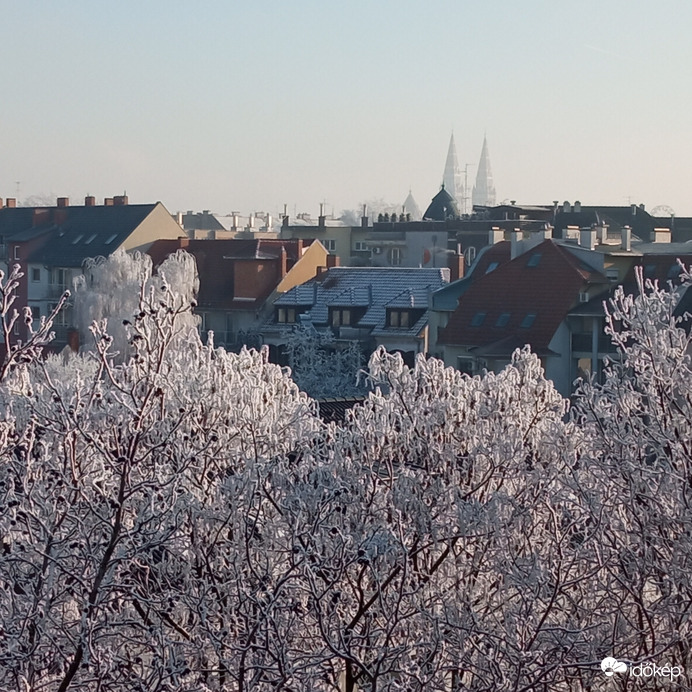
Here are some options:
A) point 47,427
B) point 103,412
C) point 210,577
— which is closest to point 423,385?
point 103,412

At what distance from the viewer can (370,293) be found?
53.7m

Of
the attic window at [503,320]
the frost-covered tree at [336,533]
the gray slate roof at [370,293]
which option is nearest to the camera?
the frost-covered tree at [336,533]

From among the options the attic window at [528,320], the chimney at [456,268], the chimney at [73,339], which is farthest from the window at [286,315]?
the attic window at [528,320]

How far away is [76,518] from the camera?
9.77 meters

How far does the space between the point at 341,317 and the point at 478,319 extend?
787 cm

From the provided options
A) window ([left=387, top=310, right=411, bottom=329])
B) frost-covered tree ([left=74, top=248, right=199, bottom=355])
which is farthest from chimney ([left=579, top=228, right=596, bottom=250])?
frost-covered tree ([left=74, top=248, right=199, bottom=355])

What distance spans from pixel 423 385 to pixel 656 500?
663cm

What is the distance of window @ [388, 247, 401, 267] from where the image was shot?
7712 centimetres

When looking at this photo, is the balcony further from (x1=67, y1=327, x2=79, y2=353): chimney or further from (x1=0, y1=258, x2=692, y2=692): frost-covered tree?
(x1=0, y1=258, x2=692, y2=692): frost-covered tree

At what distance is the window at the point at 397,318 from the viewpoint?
51469 mm

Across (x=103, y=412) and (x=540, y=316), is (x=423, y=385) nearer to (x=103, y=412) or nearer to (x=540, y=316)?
(x=103, y=412)

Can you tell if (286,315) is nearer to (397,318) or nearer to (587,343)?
(397,318)

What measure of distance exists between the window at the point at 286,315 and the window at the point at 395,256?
73.8ft

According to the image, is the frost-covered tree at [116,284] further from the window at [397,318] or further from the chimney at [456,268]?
the chimney at [456,268]
